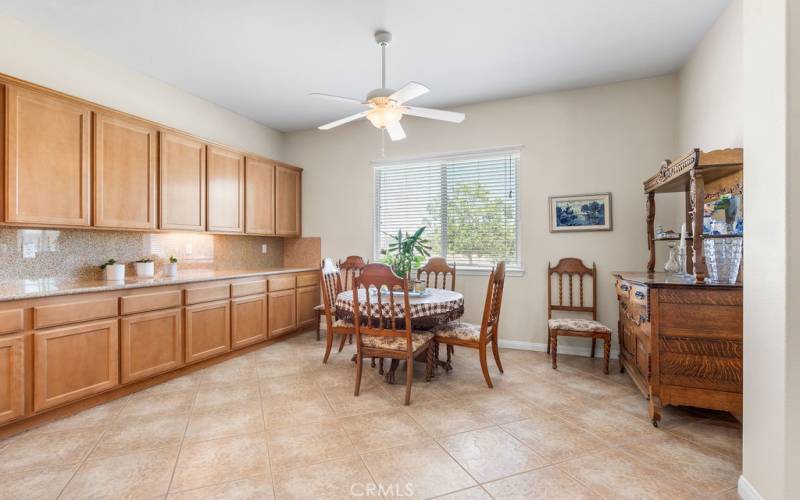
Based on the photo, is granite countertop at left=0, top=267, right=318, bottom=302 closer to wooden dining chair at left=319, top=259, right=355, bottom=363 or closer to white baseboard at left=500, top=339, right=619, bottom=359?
wooden dining chair at left=319, top=259, right=355, bottom=363

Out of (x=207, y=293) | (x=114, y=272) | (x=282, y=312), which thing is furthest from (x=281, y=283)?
(x=114, y=272)

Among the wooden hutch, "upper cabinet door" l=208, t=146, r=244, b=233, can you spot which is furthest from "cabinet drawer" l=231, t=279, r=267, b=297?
the wooden hutch

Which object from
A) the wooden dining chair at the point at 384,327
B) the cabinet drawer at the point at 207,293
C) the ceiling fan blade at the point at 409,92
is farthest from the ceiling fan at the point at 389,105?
the cabinet drawer at the point at 207,293

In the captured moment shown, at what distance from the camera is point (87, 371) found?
8.59 feet

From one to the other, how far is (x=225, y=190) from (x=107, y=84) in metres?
1.38

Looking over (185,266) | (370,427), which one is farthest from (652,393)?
(185,266)

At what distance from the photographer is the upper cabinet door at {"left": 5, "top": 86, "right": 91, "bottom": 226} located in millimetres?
2488

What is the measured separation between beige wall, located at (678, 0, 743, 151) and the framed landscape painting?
85 centimetres

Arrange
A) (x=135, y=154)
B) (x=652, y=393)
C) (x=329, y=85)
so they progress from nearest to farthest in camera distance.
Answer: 1. (x=652, y=393)
2. (x=135, y=154)
3. (x=329, y=85)

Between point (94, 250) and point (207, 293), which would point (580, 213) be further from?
point (94, 250)

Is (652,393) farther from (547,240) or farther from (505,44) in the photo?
(505,44)

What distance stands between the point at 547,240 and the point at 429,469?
2.94m

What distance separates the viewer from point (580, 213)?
156 inches

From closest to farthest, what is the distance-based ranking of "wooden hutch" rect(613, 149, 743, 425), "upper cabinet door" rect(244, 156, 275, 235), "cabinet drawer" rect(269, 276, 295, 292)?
1. "wooden hutch" rect(613, 149, 743, 425)
2. "cabinet drawer" rect(269, 276, 295, 292)
3. "upper cabinet door" rect(244, 156, 275, 235)
